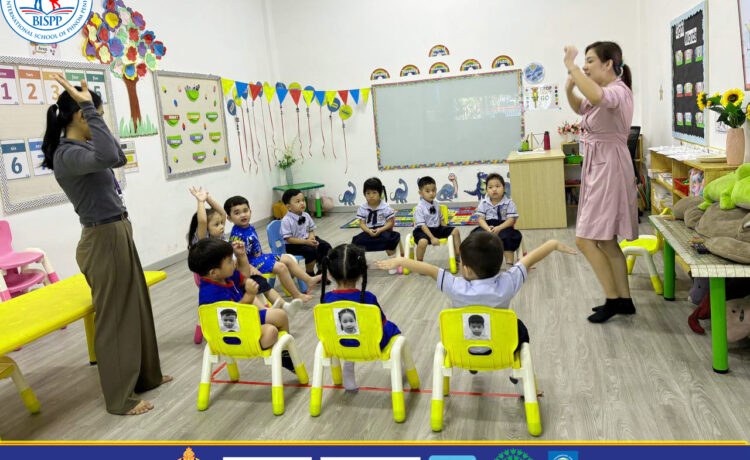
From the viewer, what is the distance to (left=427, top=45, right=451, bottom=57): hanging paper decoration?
7230mm

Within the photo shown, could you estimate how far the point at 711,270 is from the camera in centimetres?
233

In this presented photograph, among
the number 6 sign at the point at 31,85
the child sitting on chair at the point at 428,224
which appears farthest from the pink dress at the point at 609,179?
the number 6 sign at the point at 31,85

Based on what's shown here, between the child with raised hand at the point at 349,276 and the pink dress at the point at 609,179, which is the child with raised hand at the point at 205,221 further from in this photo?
the pink dress at the point at 609,179

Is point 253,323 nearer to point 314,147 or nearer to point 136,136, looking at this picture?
point 136,136

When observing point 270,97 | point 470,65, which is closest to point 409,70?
point 470,65

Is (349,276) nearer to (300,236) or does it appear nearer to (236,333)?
(236,333)

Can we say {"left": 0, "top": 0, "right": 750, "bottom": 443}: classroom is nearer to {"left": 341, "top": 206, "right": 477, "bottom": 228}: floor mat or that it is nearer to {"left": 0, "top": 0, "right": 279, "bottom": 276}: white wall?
{"left": 0, "top": 0, "right": 279, "bottom": 276}: white wall

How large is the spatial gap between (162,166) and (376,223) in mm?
2347

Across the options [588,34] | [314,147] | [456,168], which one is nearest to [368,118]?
[314,147]

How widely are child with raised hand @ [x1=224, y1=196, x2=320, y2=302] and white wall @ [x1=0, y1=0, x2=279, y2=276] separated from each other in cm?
155

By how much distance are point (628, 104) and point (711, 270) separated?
101 cm

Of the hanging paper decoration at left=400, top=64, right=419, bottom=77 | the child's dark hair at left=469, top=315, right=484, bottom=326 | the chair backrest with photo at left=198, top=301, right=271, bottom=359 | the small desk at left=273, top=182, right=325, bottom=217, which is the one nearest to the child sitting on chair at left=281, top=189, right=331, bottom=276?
the chair backrest with photo at left=198, top=301, right=271, bottom=359

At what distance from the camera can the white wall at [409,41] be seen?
676 centimetres

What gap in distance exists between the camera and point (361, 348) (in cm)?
231
